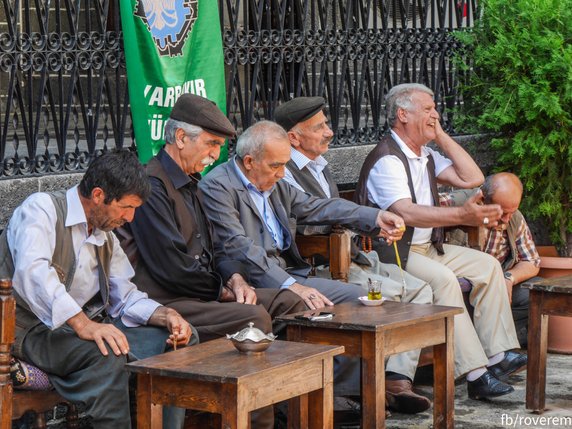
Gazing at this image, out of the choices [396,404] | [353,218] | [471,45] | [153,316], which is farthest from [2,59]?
[471,45]

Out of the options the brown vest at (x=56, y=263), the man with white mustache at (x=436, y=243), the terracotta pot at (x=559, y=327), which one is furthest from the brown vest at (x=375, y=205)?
the brown vest at (x=56, y=263)

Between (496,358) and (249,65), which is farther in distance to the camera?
(249,65)

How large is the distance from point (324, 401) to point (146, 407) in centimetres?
79

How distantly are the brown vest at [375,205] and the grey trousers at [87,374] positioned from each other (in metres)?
2.59

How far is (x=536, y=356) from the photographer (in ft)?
23.0

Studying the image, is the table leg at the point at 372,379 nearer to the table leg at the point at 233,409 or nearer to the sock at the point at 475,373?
the table leg at the point at 233,409

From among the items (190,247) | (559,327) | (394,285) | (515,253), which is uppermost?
(190,247)

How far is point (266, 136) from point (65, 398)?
203 cm

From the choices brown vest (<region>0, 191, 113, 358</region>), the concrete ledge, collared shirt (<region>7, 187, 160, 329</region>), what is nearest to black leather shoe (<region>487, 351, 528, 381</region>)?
collared shirt (<region>7, 187, 160, 329</region>)

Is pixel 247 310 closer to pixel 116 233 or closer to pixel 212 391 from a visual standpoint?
pixel 116 233

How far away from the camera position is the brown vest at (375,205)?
25.0 feet

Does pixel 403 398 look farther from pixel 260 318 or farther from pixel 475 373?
pixel 260 318

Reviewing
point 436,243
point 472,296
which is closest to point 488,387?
point 472,296

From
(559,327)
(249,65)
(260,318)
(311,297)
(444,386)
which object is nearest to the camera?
(260,318)
